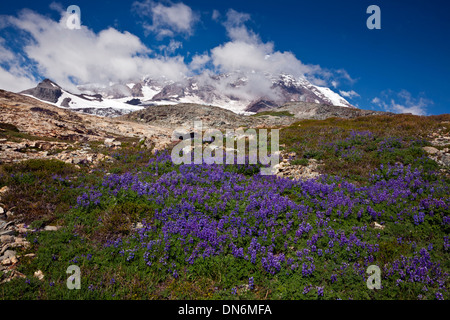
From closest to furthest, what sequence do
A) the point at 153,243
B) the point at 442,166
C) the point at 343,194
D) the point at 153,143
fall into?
the point at 153,243, the point at 343,194, the point at 442,166, the point at 153,143

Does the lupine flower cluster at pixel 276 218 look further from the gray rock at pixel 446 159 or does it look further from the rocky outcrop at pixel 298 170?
the gray rock at pixel 446 159

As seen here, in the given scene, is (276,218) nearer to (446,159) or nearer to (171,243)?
(171,243)

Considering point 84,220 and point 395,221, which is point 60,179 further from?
point 395,221

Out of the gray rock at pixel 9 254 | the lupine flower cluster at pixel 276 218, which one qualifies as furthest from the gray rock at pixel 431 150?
the gray rock at pixel 9 254

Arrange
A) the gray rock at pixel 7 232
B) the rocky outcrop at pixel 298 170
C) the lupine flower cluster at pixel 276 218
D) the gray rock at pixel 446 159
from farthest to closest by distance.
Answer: the rocky outcrop at pixel 298 170
the gray rock at pixel 446 159
the gray rock at pixel 7 232
the lupine flower cluster at pixel 276 218

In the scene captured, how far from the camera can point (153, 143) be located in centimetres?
1662

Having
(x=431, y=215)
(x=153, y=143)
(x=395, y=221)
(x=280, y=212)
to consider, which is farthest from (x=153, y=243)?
(x=153, y=143)

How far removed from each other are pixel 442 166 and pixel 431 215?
493 cm

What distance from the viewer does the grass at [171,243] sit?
4879 mm

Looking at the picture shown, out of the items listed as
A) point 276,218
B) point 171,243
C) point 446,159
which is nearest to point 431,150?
point 446,159

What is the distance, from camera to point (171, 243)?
606 cm

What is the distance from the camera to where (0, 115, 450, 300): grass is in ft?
16.0
